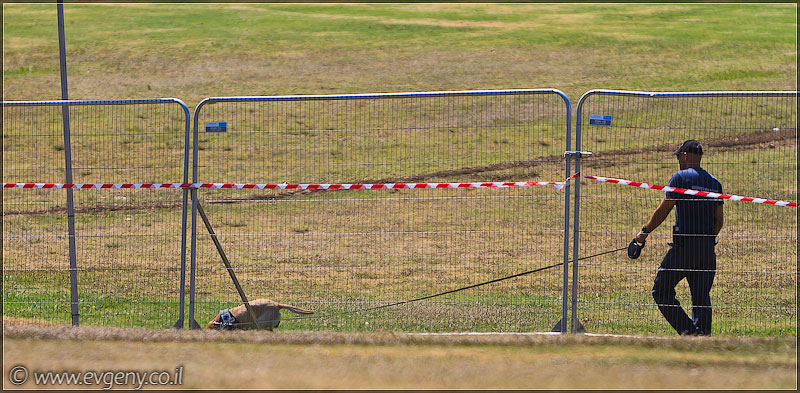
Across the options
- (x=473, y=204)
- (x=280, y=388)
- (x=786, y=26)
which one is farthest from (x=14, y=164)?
(x=786, y=26)

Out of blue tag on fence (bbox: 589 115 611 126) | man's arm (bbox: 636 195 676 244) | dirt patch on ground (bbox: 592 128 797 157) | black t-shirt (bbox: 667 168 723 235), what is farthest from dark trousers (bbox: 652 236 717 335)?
dirt patch on ground (bbox: 592 128 797 157)

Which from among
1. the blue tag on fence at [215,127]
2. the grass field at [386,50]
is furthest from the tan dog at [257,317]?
the grass field at [386,50]

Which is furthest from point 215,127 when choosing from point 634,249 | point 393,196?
point 393,196

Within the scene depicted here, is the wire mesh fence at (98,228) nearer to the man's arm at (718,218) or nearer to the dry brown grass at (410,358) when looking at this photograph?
the dry brown grass at (410,358)

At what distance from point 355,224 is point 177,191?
4.86m

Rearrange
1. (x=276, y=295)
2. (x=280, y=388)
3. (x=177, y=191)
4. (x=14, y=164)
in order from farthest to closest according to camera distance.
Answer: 1. (x=14, y=164)
2. (x=177, y=191)
3. (x=276, y=295)
4. (x=280, y=388)

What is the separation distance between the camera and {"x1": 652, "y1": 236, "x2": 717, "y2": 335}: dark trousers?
7652 mm

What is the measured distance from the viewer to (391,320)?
362 inches

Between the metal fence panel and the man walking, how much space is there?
3.87 feet

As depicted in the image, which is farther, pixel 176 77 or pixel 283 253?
pixel 176 77

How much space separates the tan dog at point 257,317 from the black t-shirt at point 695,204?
368cm

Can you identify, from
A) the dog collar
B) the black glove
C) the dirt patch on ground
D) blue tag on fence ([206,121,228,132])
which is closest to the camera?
the black glove

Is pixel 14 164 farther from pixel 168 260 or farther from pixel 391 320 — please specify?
pixel 391 320

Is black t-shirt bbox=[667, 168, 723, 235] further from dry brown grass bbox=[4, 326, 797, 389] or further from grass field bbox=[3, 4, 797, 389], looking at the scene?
dry brown grass bbox=[4, 326, 797, 389]
